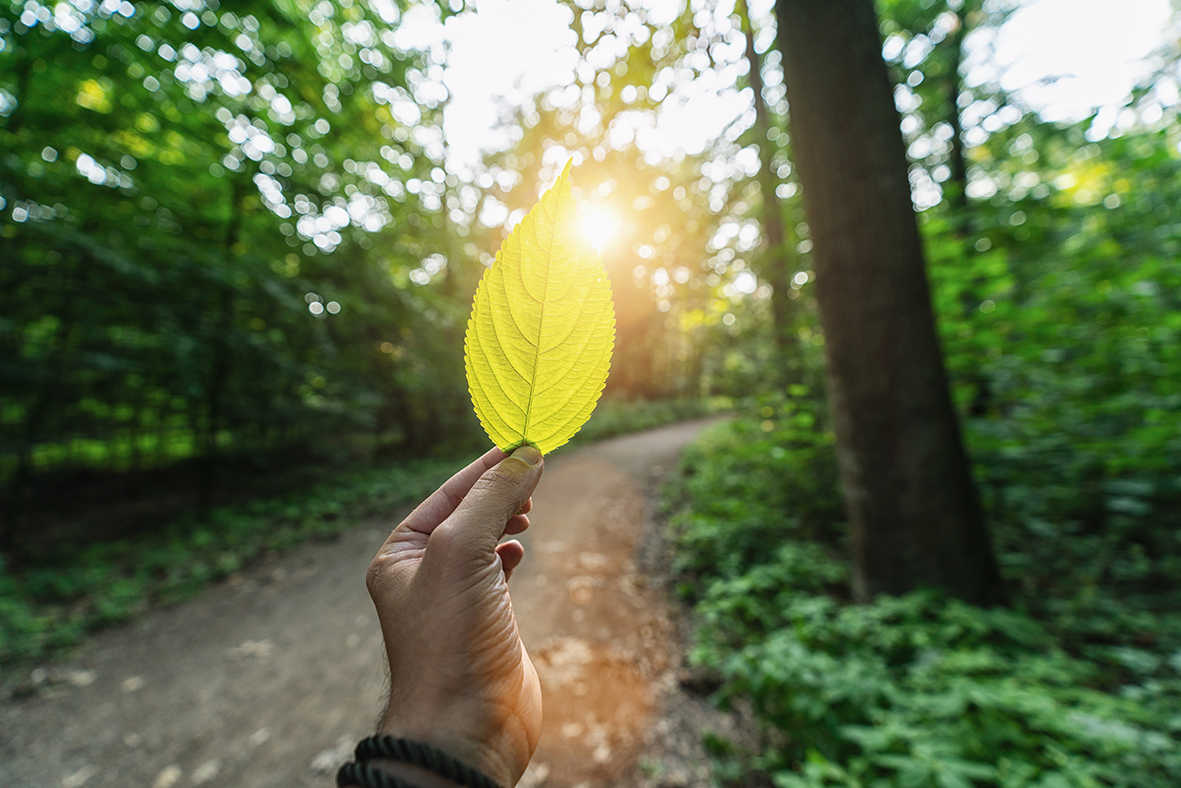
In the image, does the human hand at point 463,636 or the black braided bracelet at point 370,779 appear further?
the human hand at point 463,636

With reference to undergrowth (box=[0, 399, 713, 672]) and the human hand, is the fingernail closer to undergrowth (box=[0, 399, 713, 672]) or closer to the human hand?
the human hand

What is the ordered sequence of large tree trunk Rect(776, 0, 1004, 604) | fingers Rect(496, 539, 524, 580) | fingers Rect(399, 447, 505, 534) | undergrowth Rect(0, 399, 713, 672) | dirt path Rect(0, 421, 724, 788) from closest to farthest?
fingers Rect(399, 447, 505, 534), fingers Rect(496, 539, 524, 580), dirt path Rect(0, 421, 724, 788), large tree trunk Rect(776, 0, 1004, 604), undergrowth Rect(0, 399, 713, 672)

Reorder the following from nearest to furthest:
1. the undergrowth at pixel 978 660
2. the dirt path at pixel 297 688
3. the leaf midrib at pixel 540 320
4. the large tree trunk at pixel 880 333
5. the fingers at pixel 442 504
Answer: the leaf midrib at pixel 540 320 < the fingers at pixel 442 504 < the undergrowth at pixel 978 660 < the dirt path at pixel 297 688 < the large tree trunk at pixel 880 333

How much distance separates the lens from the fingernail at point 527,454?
2.32 feet

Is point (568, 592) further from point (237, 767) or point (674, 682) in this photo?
point (237, 767)

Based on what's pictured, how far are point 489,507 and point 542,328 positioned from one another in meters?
0.35

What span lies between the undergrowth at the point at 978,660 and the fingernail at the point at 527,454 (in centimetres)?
172

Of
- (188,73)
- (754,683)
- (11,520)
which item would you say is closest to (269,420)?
(11,520)

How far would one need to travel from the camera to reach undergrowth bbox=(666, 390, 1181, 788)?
1.48m

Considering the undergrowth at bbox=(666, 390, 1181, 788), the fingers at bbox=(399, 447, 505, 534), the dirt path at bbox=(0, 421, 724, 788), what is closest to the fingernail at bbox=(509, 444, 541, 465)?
the fingers at bbox=(399, 447, 505, 534)

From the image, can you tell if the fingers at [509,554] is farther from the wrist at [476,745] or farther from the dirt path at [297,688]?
the dirt path at [297,688]

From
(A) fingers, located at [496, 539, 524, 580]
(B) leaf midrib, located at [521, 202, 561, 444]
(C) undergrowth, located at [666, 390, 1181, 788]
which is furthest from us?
(C) undergrowth, located at [666, 390, 1181, 788]

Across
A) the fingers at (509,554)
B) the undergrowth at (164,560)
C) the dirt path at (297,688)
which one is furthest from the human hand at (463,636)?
the undergrowth at (164,560)

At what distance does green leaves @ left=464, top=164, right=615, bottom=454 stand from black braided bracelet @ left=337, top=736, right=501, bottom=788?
0.46 m
